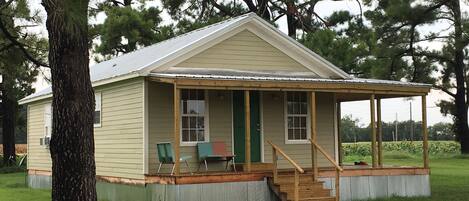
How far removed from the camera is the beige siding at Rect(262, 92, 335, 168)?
15.7 meters

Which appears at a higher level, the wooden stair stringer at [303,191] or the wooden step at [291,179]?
the wooden step at [291,179]

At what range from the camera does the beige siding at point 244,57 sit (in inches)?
599

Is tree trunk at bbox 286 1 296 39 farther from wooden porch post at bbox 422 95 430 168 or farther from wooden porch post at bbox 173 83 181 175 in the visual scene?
wooden porch post at bbox 173 83 181 175

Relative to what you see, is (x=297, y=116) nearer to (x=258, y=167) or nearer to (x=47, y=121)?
(x=258, y=167)

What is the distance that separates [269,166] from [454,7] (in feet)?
68.8

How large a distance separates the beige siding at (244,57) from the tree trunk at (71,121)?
7169mm

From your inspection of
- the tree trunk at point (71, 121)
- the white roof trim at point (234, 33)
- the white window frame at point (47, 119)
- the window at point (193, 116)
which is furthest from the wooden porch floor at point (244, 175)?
the white window frame at point (47, 119)

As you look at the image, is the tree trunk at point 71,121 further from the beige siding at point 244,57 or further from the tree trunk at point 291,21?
the tree trunk at point 291,21

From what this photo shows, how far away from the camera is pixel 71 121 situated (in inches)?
298

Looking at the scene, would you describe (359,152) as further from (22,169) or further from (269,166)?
(269,166)

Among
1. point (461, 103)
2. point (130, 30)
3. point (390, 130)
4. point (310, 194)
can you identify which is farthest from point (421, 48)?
point (390, 130)

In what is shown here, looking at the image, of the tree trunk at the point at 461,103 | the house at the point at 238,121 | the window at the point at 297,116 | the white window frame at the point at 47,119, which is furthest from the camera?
the tree trunk at the point at 461,103

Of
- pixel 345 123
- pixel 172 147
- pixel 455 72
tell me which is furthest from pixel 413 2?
pixel 345 123

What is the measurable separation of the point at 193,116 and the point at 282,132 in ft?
8.21
